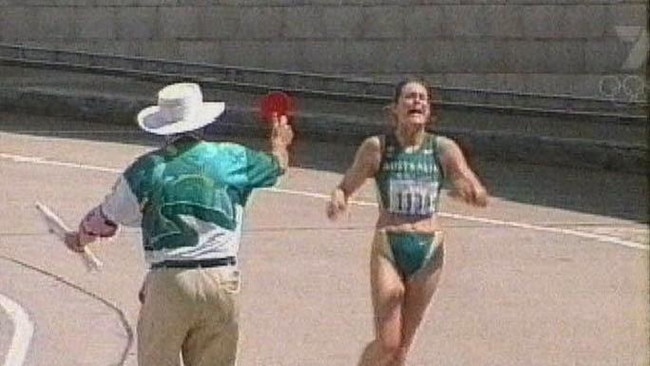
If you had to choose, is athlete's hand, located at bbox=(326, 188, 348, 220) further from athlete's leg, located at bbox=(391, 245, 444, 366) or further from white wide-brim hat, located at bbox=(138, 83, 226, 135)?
white wide-brim hat, located at bbox=(138, 83, 226, 135)

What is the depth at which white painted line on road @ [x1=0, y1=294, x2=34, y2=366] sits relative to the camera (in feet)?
34.0

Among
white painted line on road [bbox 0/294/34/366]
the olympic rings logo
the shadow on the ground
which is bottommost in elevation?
the shadow on the ground

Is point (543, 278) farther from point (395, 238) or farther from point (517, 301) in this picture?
point (395, 238)

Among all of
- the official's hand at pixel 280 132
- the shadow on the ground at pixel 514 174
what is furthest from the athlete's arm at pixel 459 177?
the shadow on the ground at pixel 514 174

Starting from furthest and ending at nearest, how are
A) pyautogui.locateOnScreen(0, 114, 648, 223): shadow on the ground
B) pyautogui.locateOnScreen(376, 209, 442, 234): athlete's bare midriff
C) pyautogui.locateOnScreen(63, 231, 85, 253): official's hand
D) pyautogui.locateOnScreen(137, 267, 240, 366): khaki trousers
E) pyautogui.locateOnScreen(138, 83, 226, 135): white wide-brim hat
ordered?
pyautogui.locateOnScreen(0, 114, 648, 223): shadow on the ground < pyautogui.locateOnScreen(376, 209, 442, 234): athlete's bare midriff < pyautogui.locateOnScreen(63, 231, 85, 253): official's hand < pyautogui.locateOnScreen(138, 83, 226, 135): white wide-brim hat < pyautogui.locateOnScreen(137, 267, 240, 366): khaki trousers

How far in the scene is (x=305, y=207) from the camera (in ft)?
55.4

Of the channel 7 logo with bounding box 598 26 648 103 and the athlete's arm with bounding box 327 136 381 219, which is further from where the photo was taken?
the channel 7 logo with bounding box 598 26 648 103

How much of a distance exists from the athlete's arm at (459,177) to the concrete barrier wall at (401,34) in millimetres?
14964

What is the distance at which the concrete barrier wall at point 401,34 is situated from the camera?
78.5ft

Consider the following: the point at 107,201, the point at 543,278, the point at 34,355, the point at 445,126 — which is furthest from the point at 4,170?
the point at 107,201

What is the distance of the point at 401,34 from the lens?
24.0 metres

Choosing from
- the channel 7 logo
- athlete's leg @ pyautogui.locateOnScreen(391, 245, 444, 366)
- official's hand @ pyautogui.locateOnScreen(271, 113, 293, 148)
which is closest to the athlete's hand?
athlete's leg @ pyautogui.locateOnScreen(391, 245, 444, 366)

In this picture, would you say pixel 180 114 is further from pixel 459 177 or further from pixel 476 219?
pixel 476 219

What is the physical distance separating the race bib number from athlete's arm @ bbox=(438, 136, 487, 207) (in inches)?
4.1
